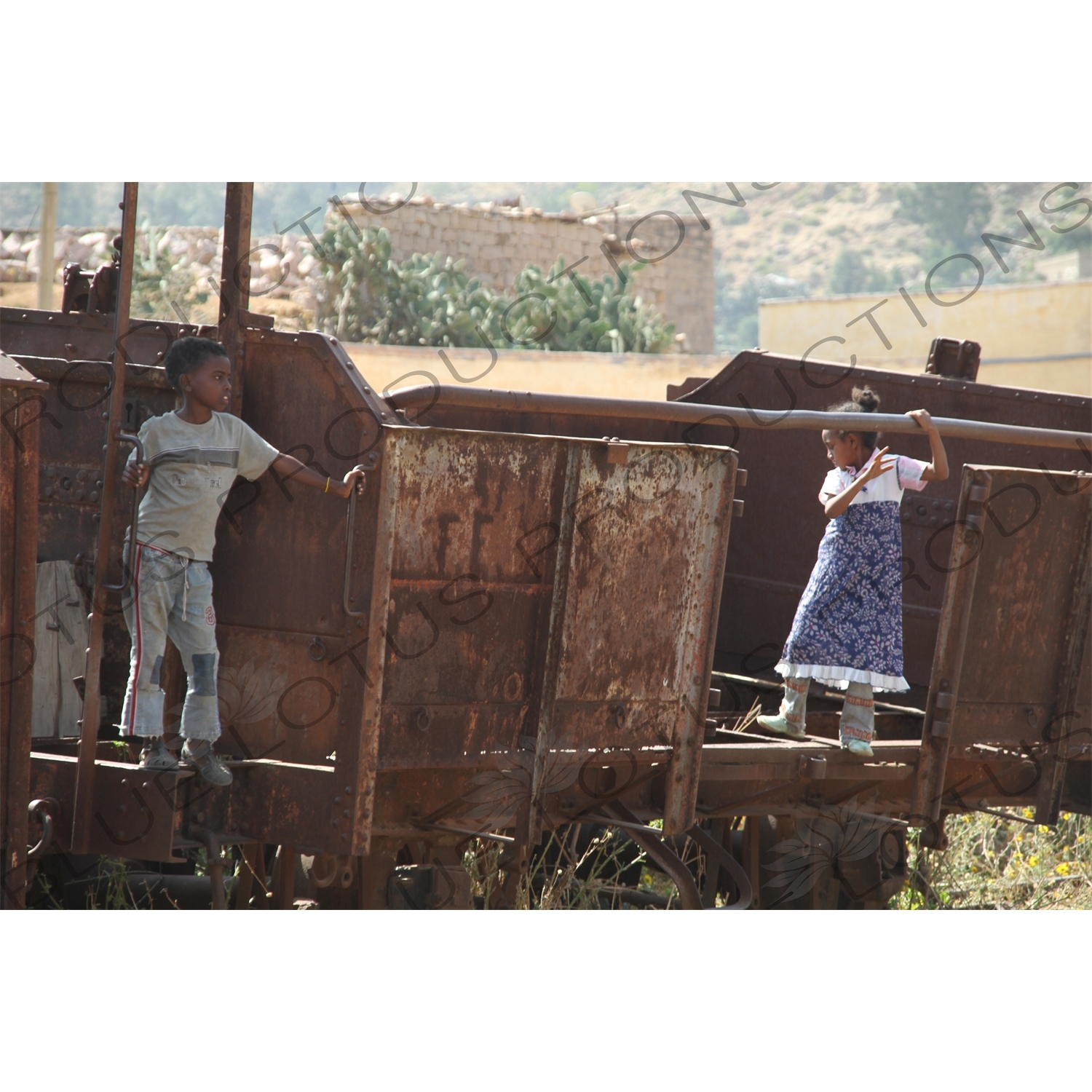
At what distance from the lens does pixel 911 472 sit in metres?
4.43

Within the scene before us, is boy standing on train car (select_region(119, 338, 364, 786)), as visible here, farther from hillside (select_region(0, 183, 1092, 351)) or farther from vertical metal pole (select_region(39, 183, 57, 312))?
hillside (select_region(0, 183, 1092, 351))

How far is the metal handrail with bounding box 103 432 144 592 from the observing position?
339 cm

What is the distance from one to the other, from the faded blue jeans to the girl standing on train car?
1934mm

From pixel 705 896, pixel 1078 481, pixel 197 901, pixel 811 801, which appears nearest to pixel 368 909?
pixel 197 901

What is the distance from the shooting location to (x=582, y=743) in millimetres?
3699

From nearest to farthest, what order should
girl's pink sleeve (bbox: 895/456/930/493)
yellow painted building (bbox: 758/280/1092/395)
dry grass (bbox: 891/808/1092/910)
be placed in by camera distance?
girl's pink sleeve (bbox: 895/456/930/493)
dry grass (bbox: 891/808/1092/910)
yellow painted building (bbox: 758/280/1092/395)

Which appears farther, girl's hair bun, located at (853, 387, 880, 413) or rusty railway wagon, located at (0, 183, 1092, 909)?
girl's hair bun, located at (853, 387, 880, 413)

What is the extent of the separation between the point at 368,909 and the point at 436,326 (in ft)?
51.0

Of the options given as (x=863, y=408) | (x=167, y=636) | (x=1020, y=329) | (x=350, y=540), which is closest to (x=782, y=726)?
(x=863, y=408)

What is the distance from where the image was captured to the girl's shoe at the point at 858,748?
14.0ft

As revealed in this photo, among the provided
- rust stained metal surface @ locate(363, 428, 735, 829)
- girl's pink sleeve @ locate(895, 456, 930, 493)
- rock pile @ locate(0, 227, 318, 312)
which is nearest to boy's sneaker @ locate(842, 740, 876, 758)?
rust stained metal surface @ locate(363, 428, 735, 829)

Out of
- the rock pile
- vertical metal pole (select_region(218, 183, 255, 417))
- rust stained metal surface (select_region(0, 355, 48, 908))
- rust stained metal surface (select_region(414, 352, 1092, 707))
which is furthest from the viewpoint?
the rock pile

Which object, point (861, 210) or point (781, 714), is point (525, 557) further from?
point (861, 210)

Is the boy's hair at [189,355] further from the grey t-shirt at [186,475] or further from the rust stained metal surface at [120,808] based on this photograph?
the rust stained metal surface at [120,808]
